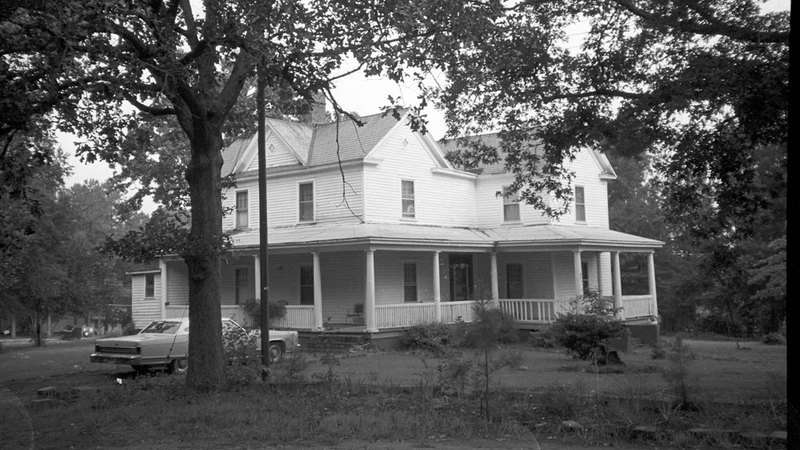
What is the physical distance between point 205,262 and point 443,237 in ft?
45.6

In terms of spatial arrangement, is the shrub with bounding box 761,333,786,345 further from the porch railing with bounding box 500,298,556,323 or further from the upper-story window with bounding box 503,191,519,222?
the upper-story window with bounding box 503,191,519,222

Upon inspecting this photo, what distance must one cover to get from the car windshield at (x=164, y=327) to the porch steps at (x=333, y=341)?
16.8 feet

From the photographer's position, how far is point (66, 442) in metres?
9.44

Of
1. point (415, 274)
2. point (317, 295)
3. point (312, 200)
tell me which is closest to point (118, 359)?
point (317, 295)

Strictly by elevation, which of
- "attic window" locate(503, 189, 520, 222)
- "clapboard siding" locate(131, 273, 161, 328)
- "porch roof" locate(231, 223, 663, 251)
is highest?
"attic window" locate(503, 189, 520, 222)

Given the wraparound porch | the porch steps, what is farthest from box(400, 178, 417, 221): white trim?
the porch steps

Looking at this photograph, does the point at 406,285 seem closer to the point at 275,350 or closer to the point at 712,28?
the point at 275,350

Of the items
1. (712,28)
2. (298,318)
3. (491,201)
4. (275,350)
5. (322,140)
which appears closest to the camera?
(712,28)

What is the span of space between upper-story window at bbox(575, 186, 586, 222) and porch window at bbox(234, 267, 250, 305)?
1447cm

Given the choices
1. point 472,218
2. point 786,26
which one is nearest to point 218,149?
point 786,26

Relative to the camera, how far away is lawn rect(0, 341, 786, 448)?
28.7 ft

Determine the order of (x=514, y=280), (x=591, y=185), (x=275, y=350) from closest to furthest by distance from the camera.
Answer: (x=275, y=350)
(x=514, y=280)
(x=591, y=185)

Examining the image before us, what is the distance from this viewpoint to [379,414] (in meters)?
10.3

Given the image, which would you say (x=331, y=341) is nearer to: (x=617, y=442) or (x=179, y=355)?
(x=179, y=355)
